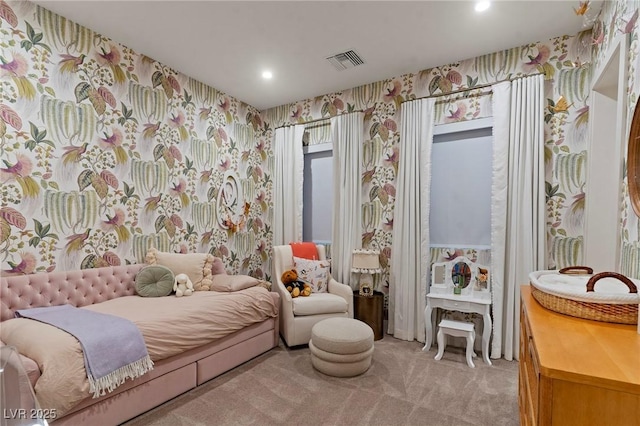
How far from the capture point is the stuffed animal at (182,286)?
293cm

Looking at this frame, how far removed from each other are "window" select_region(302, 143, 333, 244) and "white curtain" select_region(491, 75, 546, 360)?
1.93 m

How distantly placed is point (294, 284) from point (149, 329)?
153 centimetres

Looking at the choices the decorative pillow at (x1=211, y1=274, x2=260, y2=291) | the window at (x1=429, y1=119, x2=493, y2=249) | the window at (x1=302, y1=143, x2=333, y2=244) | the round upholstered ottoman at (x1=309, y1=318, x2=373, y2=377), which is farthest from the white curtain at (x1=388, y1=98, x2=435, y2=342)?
the decorative pillow at (x1=211, y1=274, x2=260, y2=291)

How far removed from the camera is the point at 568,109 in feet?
8.92

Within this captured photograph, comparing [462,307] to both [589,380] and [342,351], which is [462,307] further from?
[589,380]

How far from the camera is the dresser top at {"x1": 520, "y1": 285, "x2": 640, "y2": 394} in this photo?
726 mm

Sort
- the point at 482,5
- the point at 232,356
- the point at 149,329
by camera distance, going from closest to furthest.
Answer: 1. the point at 149,329
2. the point at 482,5
3. the point at 232,356

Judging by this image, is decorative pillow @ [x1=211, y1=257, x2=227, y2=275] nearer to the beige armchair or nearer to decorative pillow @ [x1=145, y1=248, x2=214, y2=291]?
decorative pillow @ [x1=145, y1=248, x2=214, y2=291]

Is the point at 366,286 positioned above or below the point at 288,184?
below

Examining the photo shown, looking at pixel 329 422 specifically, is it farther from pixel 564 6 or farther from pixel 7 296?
pixel 564 6

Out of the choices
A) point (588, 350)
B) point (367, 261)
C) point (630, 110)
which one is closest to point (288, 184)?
point (367, 261)

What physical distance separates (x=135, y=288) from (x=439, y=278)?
117 inches

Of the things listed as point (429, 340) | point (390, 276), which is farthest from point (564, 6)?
point (429, 340)

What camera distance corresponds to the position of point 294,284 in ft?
11.0
